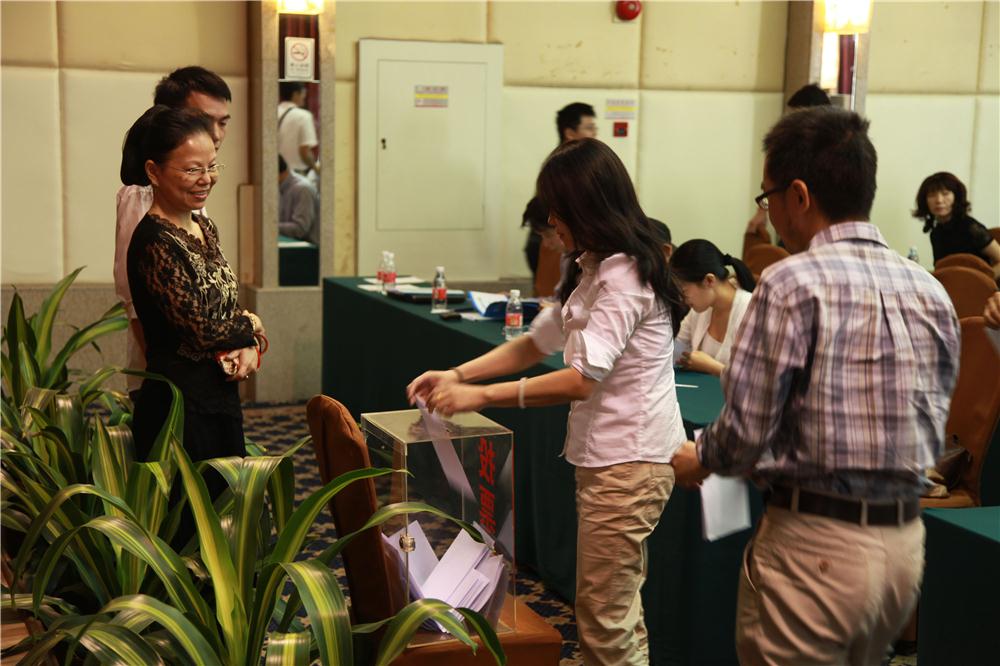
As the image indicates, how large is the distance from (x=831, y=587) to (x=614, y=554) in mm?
727

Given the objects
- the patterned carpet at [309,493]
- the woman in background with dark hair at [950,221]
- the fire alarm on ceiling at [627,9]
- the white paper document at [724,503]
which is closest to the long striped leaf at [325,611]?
the patterned carpet at [309,493]

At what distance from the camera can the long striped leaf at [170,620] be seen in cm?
189

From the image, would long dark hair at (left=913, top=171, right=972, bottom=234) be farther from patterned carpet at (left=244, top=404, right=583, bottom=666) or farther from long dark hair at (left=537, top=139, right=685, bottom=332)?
long dark hair at (left=537, top=139, right=685, bottom=332)

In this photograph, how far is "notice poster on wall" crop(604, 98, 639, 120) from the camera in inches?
279

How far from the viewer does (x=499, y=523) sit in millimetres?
2346

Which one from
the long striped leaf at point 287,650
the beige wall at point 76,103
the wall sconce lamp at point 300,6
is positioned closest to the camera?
the long striped leaf at point 287,650

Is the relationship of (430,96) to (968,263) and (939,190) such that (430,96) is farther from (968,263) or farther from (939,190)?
(968,263)

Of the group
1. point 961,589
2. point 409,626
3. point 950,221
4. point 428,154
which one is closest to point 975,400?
point 961,589

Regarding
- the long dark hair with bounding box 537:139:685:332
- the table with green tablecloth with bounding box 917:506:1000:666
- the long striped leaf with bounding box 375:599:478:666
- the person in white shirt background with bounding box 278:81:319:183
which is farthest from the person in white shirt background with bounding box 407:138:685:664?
the person in white shirt background with bounding box 278:81:319:183

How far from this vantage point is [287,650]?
6.12ft

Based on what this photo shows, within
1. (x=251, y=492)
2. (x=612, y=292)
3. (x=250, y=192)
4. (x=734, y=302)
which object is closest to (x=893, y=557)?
(x=612, y=292)

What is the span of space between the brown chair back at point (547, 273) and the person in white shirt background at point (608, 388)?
3255 millimetres

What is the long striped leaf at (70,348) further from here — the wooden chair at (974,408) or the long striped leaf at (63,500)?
the wooden chair at (974,408)

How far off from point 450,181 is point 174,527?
14.9ft
